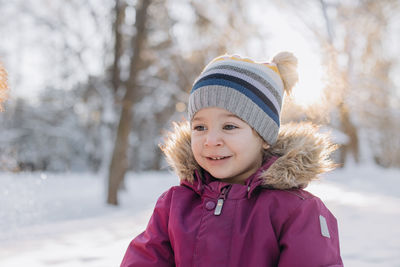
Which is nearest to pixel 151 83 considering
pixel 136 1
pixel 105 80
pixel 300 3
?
pixel 105 80

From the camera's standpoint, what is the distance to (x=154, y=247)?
63.2 inches

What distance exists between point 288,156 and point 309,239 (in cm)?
36

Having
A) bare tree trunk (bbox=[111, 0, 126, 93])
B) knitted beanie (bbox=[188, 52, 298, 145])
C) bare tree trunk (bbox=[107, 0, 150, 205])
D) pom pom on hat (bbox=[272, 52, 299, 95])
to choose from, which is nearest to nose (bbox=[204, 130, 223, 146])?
knitted beanie (bbox=[188, 52, 298, 145])

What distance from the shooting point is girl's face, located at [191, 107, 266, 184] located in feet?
5.15

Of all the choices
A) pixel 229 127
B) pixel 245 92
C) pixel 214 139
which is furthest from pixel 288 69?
pixel 214 139

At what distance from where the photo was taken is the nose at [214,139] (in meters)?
1.54

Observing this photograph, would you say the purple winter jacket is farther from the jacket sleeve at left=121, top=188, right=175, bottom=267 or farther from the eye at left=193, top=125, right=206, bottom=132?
the eye at left=193, top=125, right=206, bottom=132

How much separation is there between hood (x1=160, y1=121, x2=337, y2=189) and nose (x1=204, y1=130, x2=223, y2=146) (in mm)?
210

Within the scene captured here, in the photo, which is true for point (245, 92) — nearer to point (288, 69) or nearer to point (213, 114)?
point (213, 114)

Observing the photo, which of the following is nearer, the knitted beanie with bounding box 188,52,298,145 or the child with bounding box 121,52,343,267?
the child with bounding box 121,52,343,267

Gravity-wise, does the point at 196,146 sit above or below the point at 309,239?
above

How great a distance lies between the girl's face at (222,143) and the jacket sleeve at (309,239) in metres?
0.31

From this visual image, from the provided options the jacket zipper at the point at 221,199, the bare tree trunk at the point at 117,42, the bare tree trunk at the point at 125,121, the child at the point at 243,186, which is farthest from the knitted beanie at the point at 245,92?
the bare tree trunk at the point at 117,42

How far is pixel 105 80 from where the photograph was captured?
9625 mm
